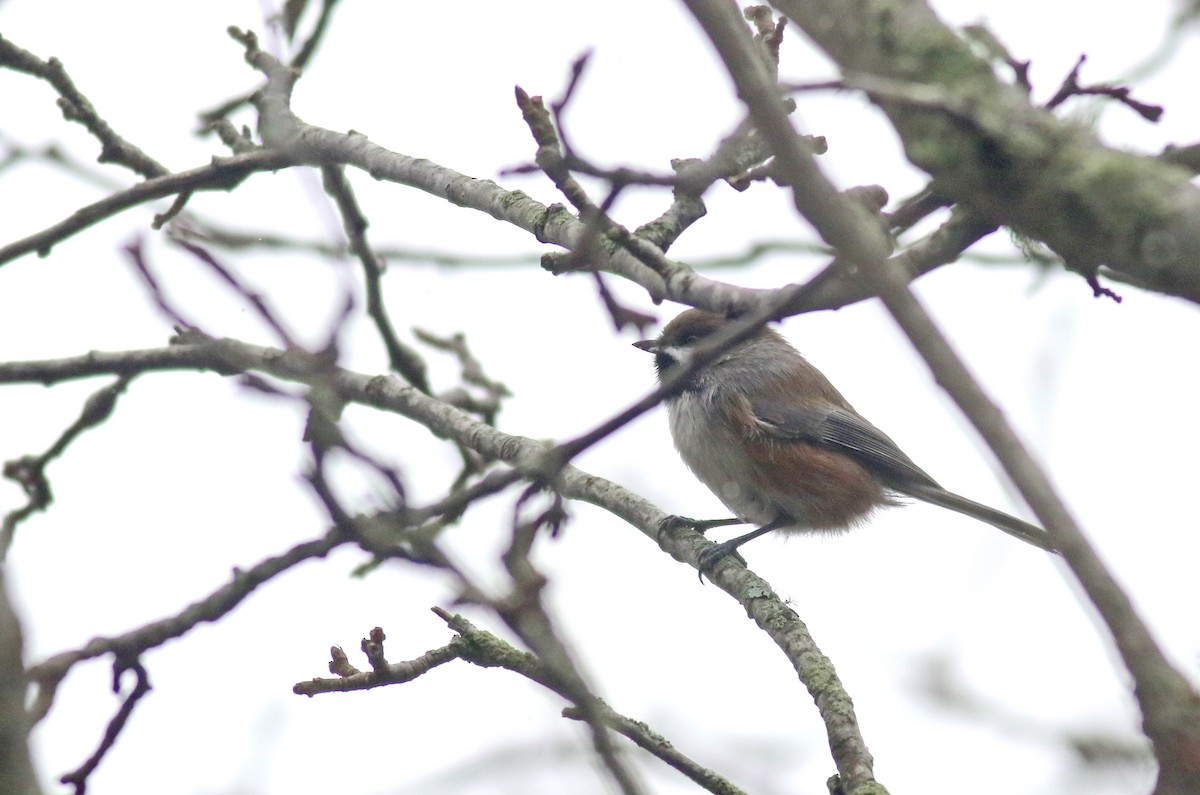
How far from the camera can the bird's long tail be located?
612cm

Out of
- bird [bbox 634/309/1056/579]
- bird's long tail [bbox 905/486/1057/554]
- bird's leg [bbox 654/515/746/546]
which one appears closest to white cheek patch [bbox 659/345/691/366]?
bird [bbox 634/309/1056/579]

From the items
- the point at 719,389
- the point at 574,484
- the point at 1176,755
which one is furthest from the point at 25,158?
the point at 1176,755

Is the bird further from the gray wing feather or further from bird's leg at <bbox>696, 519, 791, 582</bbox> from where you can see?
bird's leg at <bbox>696, 519, 791, 582</bbox>

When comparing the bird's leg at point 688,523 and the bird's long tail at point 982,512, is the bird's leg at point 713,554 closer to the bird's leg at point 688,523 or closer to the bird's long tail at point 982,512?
the bird's leg at point 688,523

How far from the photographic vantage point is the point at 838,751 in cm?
311

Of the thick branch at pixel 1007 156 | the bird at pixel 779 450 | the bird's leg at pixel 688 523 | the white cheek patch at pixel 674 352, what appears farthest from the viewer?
the white cheek patch at pixel 674 352

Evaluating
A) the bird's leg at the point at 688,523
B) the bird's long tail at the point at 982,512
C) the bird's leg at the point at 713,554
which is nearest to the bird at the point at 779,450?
the bird's long tail at the point at 982,512

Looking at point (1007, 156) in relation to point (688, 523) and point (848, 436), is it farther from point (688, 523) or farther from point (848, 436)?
point (848, 436)

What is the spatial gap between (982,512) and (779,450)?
1175 mm

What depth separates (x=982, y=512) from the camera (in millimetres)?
6262

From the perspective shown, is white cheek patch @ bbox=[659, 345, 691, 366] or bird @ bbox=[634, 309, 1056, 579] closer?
bird @ bbox=[634, 309, 1056, 579]

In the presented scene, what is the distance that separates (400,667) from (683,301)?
1.56m

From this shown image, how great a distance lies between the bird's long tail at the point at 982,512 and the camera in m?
6.12

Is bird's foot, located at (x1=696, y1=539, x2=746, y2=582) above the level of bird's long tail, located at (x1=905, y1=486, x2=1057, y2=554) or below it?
below
